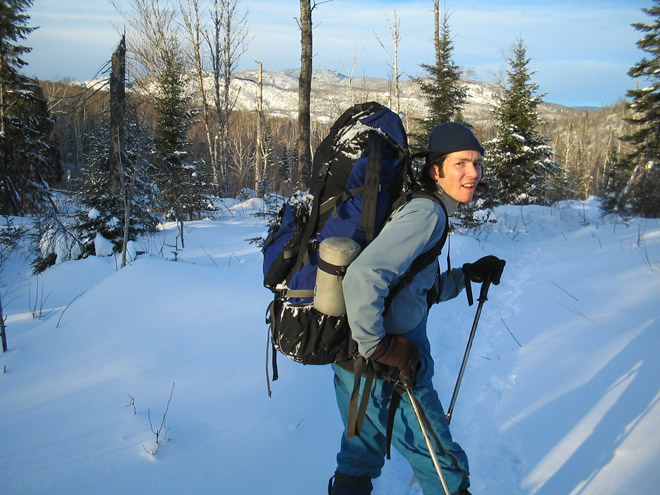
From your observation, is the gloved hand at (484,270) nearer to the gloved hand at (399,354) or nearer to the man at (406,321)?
the man at (406,321)

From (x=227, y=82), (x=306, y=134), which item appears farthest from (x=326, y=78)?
(x=306, y=134)

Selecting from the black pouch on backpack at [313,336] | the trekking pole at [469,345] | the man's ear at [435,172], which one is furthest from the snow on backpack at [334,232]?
the trekking pole at [469,345]

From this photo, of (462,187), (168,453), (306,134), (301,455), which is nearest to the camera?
(462,187)

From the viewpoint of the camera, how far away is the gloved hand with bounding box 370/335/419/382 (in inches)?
57.3

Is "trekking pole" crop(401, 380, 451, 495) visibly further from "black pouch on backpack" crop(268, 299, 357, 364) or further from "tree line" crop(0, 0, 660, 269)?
"tree line" crop(0, 0, 660, 269)

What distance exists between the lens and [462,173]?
169 cm

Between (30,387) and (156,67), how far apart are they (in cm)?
2432

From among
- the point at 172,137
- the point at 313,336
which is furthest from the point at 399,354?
the point at 172,137

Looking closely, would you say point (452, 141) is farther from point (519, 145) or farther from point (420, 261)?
point (519, 145)

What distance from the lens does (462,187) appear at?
169cm

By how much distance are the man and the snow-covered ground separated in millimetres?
718

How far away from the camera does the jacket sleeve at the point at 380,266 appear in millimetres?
1345

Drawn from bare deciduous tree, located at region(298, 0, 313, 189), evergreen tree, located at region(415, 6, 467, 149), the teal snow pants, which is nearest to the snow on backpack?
the teal snow pants

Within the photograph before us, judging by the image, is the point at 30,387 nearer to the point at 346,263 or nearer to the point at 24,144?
the point at 346,263
